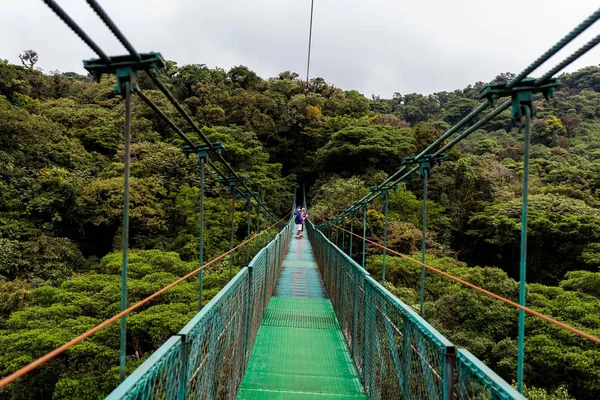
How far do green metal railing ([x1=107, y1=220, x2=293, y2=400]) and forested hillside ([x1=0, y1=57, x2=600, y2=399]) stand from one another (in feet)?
4.37

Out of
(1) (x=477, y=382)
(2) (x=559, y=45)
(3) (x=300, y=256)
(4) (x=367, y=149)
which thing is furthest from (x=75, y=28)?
(4) (x=367, y=149)

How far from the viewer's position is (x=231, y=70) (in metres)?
31.2

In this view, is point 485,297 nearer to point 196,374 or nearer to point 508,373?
point 508,373

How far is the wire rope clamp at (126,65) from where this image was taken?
115cm

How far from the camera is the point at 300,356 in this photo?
2.93 metres

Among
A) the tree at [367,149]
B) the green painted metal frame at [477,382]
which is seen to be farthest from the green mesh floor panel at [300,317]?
the tree at [367,149]

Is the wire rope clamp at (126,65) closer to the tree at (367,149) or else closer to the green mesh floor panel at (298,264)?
the green mesh floor panel at (298,264)

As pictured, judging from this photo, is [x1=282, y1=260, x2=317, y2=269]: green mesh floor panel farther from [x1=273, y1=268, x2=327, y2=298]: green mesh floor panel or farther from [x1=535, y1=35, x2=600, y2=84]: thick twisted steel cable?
[x1=535, y1=35, x2=600, y2=84]: thick twisted steel cable

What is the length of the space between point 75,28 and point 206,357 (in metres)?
→ 1.21

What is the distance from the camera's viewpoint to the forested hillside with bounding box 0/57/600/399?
18.6 feet

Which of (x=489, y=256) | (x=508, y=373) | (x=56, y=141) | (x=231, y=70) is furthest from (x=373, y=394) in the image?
(x=231, y=70)

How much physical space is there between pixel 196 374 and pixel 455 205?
15083 millimetres

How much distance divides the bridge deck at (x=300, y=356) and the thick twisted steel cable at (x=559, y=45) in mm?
1960

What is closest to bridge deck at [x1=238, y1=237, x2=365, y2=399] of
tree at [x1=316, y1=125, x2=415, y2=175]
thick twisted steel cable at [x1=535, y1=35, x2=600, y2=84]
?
thick twisted steel cable at [x1=535, y1=35, x2=600, y2=84]
